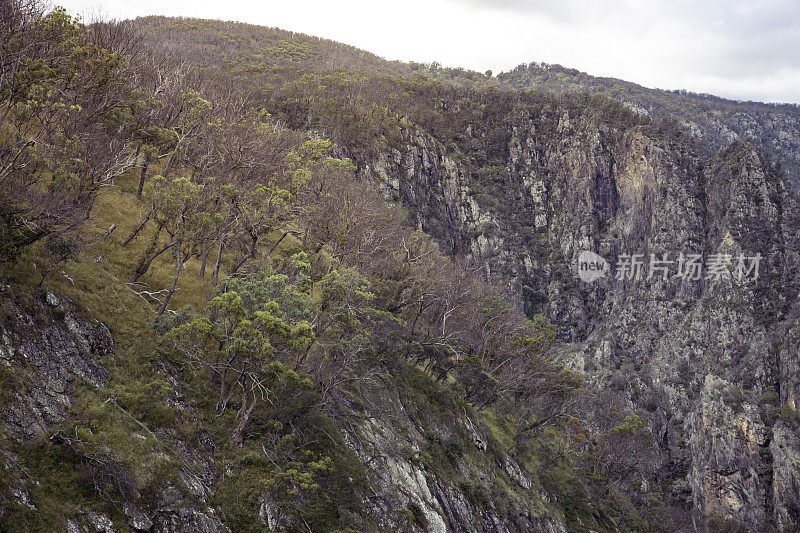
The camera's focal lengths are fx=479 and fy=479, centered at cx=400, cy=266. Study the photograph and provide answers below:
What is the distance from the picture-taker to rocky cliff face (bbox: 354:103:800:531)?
297 feet

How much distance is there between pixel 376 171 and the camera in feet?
282

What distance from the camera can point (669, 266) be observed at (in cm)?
12306

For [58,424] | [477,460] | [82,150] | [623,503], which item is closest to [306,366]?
[58,424]

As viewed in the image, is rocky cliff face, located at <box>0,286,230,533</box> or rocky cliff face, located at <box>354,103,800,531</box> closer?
rocky cliff face, located at <box>0,286,230,533</box>

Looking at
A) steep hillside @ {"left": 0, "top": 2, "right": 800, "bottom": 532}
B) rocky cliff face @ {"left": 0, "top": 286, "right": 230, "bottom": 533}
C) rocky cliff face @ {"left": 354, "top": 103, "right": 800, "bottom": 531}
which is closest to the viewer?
rocky cliff face @ {"left": 0, "top": 286, "right": 230, "bottom": 533}

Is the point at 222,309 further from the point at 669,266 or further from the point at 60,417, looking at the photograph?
the point at 669,266

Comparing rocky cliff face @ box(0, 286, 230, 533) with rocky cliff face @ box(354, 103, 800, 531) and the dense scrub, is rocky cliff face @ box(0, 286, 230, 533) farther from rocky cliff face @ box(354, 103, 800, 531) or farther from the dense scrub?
rocky cliff face @ box(354, 103, 800, 531)

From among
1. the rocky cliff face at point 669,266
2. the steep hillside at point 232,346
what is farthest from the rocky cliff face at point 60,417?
the rocky cliff face at point 669,266

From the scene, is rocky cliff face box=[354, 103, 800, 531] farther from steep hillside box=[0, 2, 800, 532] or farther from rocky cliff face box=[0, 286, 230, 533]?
rocky cliff face box=[0, 286, 230, 533]

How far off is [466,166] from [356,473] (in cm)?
10911

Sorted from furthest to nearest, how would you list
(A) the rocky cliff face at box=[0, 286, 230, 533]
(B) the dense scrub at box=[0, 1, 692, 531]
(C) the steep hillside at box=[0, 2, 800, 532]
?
(B) the dense scrub at box=[0, 1, 692, 531]
(C) the steep hillside at box=[0, 2, 800, 532]
(A) the rocky cliff face at box=[0, 286, 230, 533]

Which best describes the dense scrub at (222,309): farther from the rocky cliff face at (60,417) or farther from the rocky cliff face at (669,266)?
the rocky cliff face at (669,266)

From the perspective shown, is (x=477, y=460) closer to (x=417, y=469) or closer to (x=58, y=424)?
(x=417, y=469)

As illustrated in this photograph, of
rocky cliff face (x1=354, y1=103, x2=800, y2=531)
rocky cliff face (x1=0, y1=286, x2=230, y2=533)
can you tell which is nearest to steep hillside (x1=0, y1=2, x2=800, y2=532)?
rocky cliff face (x1=0, y1=286, x2=230, y2=533)
